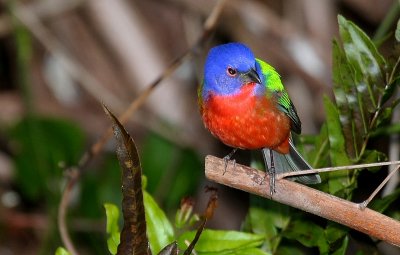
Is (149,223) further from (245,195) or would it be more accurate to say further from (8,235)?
(8,235)

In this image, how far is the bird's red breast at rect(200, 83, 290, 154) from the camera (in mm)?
2498

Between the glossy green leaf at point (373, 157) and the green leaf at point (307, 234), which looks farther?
the green leaf at point (307, 234)

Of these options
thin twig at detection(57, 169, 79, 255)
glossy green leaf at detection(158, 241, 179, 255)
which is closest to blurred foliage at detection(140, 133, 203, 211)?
thin twig at detection(57, 169, 79, 255)

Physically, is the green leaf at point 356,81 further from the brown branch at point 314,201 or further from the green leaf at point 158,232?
the green leaf at point 158,232

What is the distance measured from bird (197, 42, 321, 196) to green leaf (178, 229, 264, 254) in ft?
0.77

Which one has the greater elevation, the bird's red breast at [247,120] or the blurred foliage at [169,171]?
the bird's red breast at [247,120]

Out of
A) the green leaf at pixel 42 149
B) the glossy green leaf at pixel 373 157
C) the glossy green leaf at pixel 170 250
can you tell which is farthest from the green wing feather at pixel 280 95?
the green leaf at pixel 42 149

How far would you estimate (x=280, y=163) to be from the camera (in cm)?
281

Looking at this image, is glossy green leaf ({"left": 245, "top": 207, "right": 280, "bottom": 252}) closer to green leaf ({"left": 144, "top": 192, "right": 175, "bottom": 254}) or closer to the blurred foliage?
green leaf ({"left": 144, "top": 192, "right": 175, "bottom": 254})

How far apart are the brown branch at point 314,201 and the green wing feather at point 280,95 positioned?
0.37 m

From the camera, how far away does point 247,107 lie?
2523 millimetres

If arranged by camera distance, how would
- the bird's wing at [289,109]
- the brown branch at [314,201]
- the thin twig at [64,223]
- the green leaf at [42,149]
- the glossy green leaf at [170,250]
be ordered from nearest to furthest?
1. the glossy green leaf at [170,250]
2. the brown branch at [314,201]
3. the bird's wing at [289,109]
4. the thin twig at [64,223]
5. the green leaf at [42,149]

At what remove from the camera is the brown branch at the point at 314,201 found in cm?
207

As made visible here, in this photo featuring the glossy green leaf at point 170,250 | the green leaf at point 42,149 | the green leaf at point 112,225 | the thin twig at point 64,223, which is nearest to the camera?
the glossy green leaf at point 170,250
